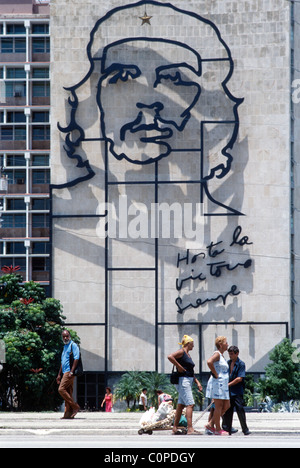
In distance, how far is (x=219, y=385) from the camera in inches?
835

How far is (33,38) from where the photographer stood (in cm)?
7444

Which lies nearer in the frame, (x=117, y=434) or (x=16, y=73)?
(x=117, y=434)

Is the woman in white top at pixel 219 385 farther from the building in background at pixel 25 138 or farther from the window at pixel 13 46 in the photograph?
the window at pixel 13 46

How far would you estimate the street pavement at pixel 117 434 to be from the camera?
18172 mm

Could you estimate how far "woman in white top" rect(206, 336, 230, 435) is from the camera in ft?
69.0

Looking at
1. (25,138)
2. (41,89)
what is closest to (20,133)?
(25,138)

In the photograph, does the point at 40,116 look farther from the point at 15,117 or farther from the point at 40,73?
the point at 40,73

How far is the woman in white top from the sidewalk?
0.67 meters

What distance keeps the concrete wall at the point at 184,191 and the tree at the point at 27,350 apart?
4.56 metres

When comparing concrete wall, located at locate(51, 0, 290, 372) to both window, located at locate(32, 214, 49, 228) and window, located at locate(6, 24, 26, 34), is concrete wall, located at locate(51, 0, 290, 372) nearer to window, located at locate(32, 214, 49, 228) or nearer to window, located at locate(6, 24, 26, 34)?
window, located at locate(32, 214, 49, 228)

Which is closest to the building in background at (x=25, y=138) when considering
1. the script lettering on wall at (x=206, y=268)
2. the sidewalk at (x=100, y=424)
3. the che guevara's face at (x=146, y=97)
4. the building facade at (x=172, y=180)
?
the building facade at (x=172, y=180)

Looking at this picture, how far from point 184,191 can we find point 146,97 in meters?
4.61

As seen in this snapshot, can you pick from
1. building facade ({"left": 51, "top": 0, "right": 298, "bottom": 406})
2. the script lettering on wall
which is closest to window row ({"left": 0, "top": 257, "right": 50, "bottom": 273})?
building facade ({"left": 51, "top": 0, "right": 298, "bottom": 406})

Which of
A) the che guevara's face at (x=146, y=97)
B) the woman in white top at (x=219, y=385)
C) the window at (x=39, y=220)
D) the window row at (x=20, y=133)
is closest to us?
the woman in white top at (x=219, y=385)
